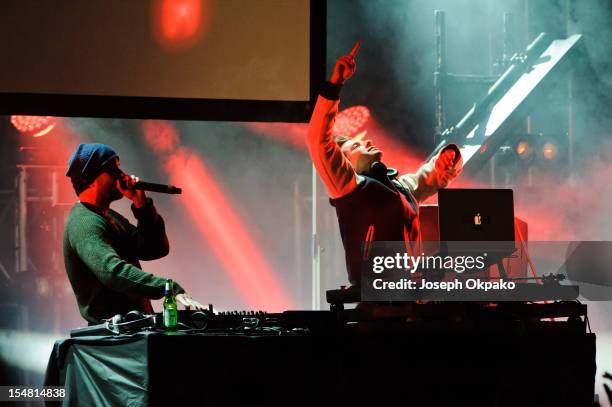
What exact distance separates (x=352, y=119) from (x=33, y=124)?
204 cm

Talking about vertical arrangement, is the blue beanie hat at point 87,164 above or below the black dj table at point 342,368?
above

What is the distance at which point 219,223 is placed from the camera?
15.3 feet

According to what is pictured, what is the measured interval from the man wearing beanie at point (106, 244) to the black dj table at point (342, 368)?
0.32 m

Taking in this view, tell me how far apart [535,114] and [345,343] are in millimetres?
3216

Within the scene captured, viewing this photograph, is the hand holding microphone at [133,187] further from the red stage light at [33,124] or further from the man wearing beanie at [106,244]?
the red stage light at [33,124]

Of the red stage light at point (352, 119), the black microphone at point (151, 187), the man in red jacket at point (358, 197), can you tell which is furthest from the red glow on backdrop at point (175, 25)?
the black microphone at point (151, 187)

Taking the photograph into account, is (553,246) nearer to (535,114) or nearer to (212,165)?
(535,114)

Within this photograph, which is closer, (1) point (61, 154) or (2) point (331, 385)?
(2) point (331, 385)

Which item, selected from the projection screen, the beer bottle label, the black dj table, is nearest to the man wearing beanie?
the beer bottle label

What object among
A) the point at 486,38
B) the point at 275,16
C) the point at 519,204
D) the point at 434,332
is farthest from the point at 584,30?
the point at 434,332

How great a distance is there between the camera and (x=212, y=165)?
15.4ft

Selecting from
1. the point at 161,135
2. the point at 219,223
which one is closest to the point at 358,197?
the point at 219,223

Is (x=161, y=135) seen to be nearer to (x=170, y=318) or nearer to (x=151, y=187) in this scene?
(x=151, y=187)

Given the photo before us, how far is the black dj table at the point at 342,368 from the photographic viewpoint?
224cm
